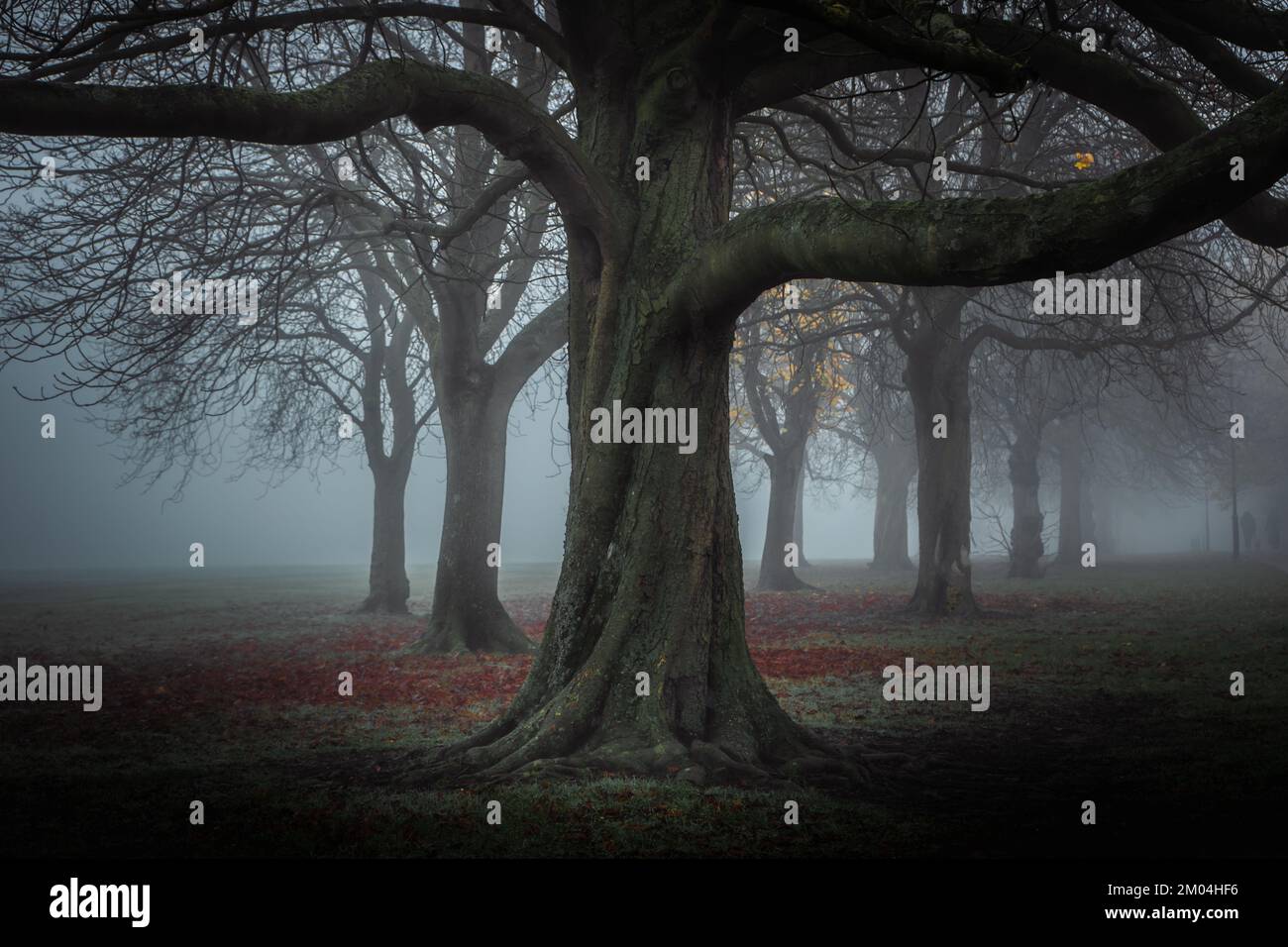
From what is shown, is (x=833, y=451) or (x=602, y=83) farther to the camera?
(x=833, y=451)

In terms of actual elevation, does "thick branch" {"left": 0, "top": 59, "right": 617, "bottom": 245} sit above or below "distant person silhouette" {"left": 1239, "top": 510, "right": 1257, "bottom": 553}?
above

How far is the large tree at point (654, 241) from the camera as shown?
233 inches

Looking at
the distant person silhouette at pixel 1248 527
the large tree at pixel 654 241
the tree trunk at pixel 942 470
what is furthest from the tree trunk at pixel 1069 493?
the large tree at pixel 654 241

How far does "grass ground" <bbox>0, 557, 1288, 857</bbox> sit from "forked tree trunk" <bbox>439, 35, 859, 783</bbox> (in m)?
0.64

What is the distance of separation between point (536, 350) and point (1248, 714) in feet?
34.4

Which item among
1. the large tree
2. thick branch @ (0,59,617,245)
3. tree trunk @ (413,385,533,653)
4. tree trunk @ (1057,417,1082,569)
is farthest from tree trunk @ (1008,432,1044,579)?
thick branch @ (0,59,617,245)

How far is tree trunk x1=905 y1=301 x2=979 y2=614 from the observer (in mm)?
17891

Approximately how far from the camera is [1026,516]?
89.2ft

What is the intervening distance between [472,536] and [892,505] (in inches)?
979

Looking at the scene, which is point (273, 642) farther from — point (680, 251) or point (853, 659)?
point (680, 251)

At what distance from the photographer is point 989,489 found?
44.8m

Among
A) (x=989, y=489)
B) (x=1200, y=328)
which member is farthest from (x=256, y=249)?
(x=989, y=489)

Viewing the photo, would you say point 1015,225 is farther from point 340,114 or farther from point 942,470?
point 942,470

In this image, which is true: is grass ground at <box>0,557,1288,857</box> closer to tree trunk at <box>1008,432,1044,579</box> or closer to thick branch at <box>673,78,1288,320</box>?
thick branch at <box>673,78,1288,320</box>
